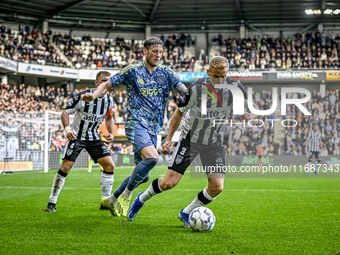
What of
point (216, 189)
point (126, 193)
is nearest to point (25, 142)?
point (126, 193)

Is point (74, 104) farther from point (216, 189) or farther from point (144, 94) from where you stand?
point (216, 189)

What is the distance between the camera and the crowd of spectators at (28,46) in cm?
3419

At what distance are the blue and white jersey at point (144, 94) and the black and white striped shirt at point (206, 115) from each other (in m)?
0.56

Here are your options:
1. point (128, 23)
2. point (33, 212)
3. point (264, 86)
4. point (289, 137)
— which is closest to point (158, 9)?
point (128, 23)

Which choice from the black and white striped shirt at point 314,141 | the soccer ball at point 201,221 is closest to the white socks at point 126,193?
the soccer ball at point 201,221

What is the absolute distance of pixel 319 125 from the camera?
27.3 metres

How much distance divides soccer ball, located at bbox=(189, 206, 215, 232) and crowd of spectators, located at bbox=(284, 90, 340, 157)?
60.4 ft

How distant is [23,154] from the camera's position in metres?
19.6

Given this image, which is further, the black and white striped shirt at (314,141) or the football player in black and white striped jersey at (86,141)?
the black and white striped shirt at (314,141)

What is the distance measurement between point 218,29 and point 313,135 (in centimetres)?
2829

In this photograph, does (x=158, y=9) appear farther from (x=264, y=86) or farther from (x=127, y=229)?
(x=127, y=229)

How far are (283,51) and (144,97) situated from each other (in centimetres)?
3618

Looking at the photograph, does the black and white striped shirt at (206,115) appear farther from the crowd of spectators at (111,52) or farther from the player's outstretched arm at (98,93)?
the crowd of spectators at (111,52)

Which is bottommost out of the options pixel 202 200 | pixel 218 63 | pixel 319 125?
pixel 202 200
